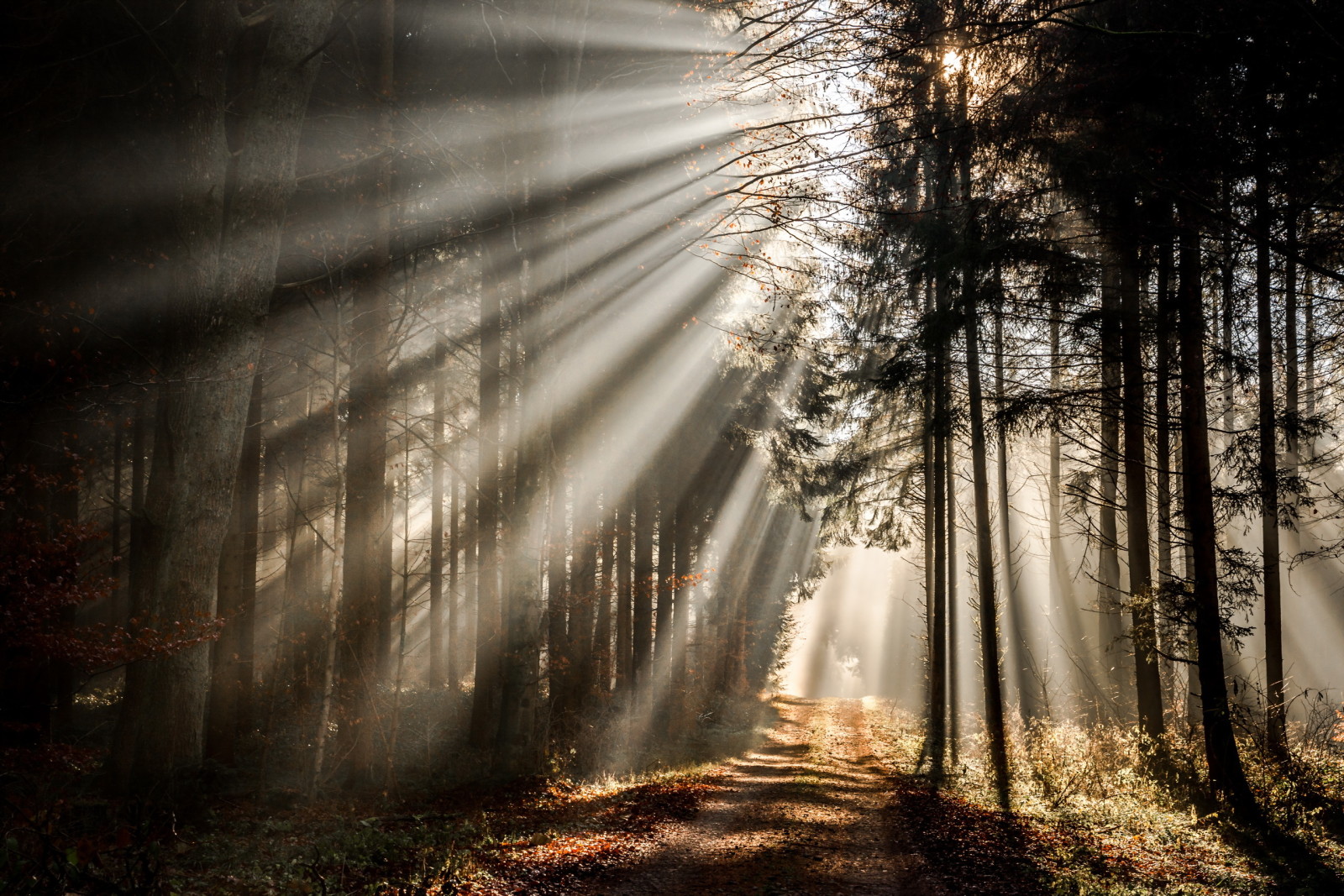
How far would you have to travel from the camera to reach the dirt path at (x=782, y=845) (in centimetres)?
618

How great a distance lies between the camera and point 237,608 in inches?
417

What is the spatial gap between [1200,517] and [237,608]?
12.8m

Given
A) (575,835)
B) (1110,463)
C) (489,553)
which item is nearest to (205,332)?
(489,553)

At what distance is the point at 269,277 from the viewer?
8.34 metres

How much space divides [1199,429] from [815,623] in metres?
62.4

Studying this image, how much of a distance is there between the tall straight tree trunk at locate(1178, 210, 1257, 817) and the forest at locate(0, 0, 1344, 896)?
5 cm

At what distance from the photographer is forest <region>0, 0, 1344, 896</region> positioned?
6.34m

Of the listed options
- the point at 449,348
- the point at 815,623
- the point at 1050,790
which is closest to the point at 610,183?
the point at 449,348

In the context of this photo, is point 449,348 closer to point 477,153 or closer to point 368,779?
point 477,153

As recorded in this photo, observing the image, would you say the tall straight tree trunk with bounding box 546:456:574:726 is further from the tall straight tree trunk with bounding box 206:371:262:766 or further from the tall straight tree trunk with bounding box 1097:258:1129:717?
the tall straight tree trunk with bounding box 1097:258:1129:717

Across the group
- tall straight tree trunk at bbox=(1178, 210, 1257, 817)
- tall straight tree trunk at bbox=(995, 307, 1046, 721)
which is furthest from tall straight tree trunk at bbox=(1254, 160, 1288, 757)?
tall straight tree trunk at bbox=(995, 307, 1046, 721)

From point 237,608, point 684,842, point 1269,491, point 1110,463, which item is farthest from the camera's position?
point 1110,463

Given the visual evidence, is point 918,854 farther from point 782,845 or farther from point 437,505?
point 437,505

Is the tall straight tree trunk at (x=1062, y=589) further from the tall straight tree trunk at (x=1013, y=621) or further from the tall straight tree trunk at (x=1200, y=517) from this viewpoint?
the tall straight tree trunk at (x=1200, y=517)
